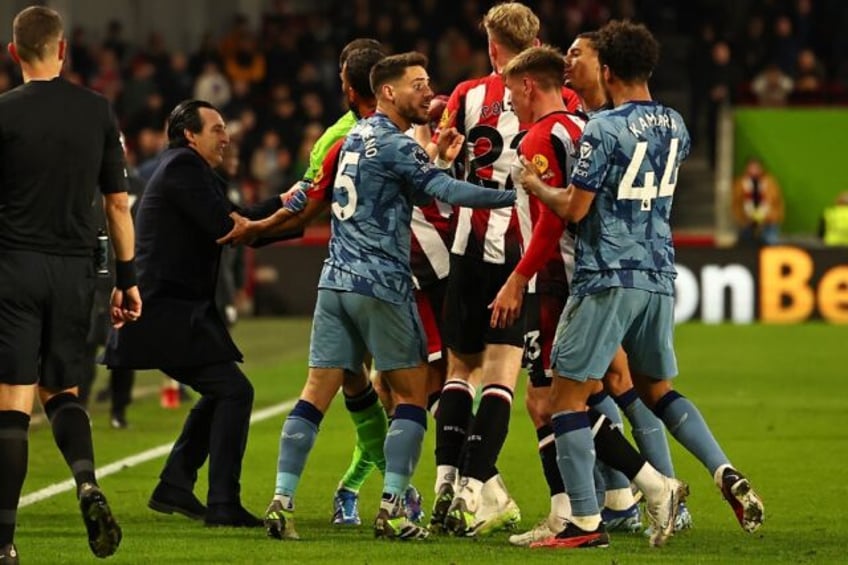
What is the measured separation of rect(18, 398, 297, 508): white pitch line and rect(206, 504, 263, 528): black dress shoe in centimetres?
130

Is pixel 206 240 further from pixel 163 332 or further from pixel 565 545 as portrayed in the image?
pixel 565 545

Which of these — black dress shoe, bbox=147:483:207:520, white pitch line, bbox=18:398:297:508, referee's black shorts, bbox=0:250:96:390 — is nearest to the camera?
referee's black shorts, bbox=0:250:96:390

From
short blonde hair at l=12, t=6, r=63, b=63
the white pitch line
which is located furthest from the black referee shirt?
the white pitch line

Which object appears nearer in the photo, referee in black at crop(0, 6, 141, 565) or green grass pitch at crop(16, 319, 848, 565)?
referee in black at crop(0, 6, 141, 565)

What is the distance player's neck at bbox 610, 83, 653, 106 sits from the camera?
8211 millimetres

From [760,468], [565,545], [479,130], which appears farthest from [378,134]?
[760,468]

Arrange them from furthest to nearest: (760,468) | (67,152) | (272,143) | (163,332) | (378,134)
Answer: (272,143) < (760,468) < (163,332) < (378,134) < (67,152)

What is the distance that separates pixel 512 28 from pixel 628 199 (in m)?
1.20

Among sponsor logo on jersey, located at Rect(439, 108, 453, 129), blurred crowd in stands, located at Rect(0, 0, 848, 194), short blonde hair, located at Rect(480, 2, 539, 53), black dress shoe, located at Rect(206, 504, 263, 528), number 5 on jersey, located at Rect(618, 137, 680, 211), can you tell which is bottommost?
black dress shoe, located at Rect(206, 504, 263, 528)

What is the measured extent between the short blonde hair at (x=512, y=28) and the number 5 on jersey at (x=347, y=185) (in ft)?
3.22

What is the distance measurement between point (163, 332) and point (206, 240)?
488 millimetres

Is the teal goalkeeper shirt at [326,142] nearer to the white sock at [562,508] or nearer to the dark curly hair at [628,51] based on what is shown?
the dark curly hair at [628,51]

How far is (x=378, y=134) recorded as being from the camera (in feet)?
27.8

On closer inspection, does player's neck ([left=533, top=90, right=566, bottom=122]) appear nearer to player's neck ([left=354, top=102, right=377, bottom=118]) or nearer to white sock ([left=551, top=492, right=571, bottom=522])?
player's neck ([left=354, top=102, right=377, bottom=118])
